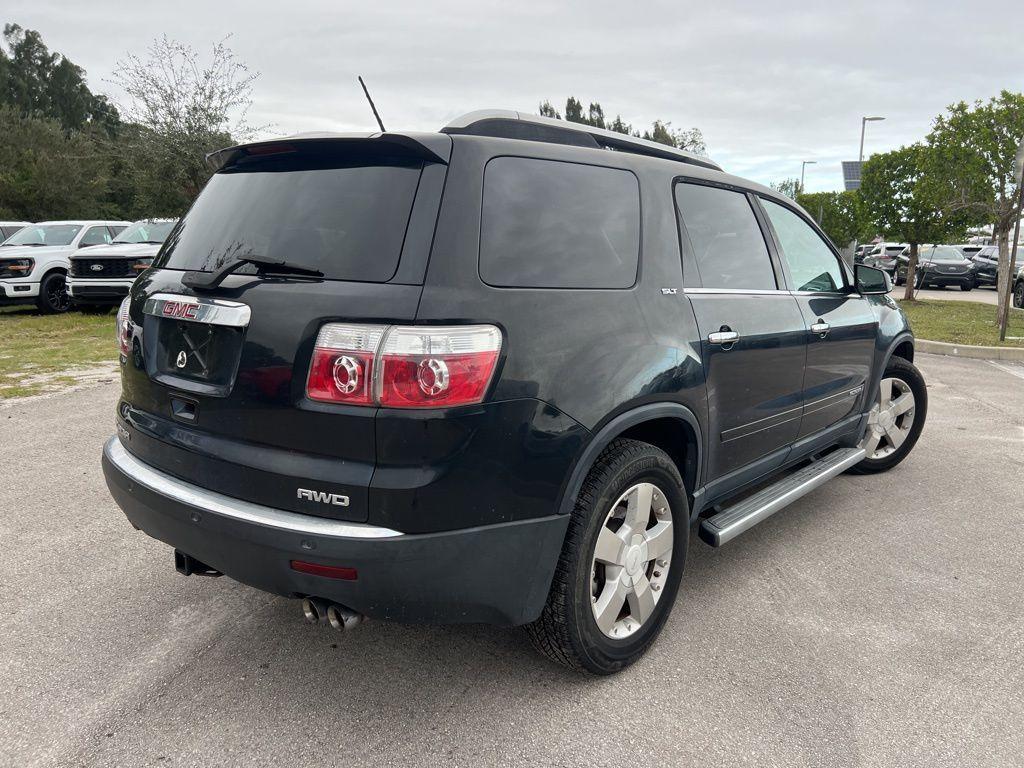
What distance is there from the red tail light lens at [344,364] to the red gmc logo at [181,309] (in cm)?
54

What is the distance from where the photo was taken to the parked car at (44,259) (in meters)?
13.7

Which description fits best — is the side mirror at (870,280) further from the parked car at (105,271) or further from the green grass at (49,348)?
the parked car at (105,271)

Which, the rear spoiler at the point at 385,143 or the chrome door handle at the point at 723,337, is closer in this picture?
the rear spoiler at the point at 385,143

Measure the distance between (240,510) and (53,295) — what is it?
47.7 ft

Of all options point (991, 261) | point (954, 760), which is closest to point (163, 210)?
point (954, 760)

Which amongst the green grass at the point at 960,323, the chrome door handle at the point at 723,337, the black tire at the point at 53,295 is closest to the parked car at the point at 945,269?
the green grass at the point at 960,323

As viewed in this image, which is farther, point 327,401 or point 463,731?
point 463,731

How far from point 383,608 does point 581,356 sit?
37.0 inches

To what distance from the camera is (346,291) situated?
215 centimetres

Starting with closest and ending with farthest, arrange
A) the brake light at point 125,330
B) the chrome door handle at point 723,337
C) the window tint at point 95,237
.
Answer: the brake light at point 125,330
the chrome door handle at point 723,337
the window tint at point 95,237

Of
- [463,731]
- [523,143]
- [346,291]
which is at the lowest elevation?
[463,731]

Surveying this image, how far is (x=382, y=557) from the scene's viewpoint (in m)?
2.05

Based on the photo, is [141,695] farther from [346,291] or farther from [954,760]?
[954,760]

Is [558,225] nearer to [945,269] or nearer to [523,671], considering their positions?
[523,671]
